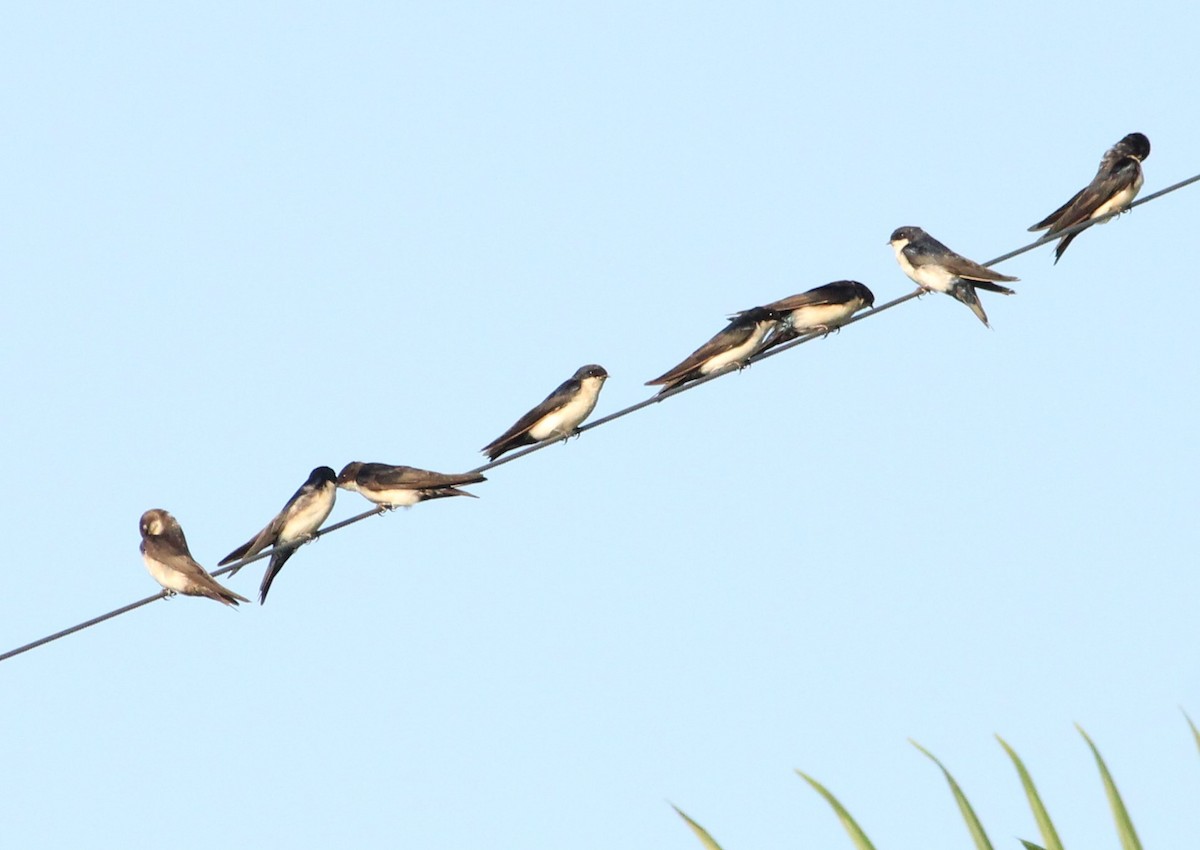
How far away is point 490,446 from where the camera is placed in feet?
43.9

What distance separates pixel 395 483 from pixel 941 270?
4.24 meters

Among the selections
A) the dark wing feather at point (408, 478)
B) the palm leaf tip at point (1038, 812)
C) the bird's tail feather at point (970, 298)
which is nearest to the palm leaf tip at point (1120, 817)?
the palm leaf tip at point (1038, 812)

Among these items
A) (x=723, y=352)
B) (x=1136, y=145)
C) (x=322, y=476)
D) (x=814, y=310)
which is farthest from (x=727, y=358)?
(x=1136, y=145)

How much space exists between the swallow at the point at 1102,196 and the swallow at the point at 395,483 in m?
5.18

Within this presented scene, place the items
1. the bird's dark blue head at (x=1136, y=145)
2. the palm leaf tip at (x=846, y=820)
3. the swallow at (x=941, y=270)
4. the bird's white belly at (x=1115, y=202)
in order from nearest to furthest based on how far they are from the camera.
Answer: the palm leaf tip at (x=846, y=820) < the swallow at (x=941, y=270) < the bird's white belly at (x=1115, y=202) < the bird's dark blue head at (x=1136, y=145)

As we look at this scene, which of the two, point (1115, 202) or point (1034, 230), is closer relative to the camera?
point (1115, 202)

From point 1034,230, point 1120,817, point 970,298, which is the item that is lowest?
point 1120,817

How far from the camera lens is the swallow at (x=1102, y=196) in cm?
1440

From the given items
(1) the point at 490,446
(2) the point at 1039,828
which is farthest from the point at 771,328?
(2) the point at 1039,828

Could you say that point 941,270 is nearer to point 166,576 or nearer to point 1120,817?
point 166,576

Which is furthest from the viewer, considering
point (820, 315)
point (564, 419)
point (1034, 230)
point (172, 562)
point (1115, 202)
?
point (1034, 230)

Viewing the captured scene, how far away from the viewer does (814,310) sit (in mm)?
13359

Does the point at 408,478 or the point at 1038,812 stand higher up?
the point at 408,478

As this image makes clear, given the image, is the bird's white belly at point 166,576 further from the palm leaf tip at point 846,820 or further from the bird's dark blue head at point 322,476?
the palm leaf tip at point 846,820
